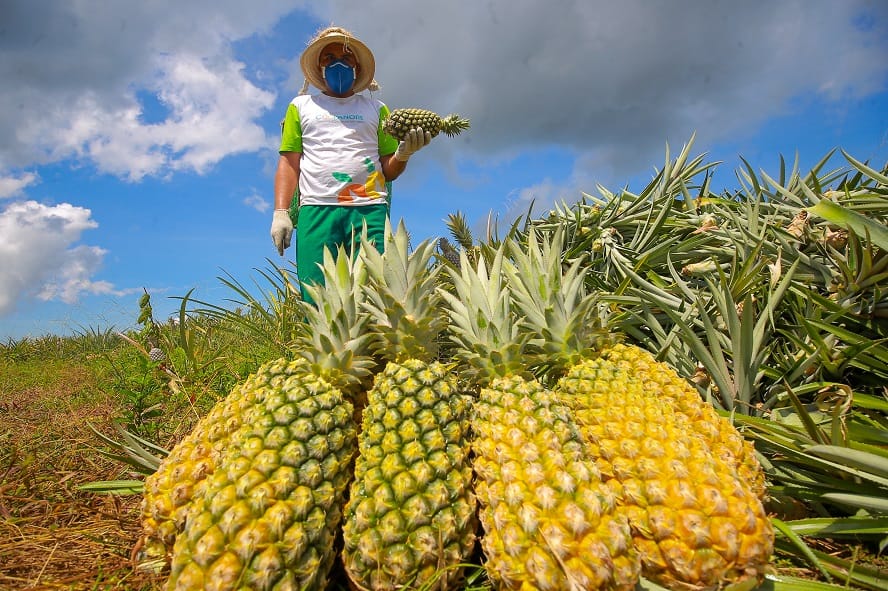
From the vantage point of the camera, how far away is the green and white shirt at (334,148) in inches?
177

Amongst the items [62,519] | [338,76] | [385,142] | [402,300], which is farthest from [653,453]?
[338,76]

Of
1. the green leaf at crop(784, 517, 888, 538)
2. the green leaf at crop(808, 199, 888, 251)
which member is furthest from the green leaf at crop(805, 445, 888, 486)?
the green leaf at crop(808, 199, 888, 251)

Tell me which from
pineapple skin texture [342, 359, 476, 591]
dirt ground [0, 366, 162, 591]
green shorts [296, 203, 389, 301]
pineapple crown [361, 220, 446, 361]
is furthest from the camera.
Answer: green shorts [296, 203, 389, 301]

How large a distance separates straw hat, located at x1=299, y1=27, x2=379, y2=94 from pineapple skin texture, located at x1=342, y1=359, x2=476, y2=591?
4180mm

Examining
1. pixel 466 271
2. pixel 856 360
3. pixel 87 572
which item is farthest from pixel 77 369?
pixel 856 360

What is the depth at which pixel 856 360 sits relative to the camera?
1934 mm

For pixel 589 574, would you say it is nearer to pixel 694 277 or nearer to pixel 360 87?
pixel 694 277

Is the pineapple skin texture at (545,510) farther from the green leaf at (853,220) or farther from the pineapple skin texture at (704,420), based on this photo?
the green leaf at (853,220)

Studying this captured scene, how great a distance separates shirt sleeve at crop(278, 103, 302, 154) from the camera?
4594 millimetres

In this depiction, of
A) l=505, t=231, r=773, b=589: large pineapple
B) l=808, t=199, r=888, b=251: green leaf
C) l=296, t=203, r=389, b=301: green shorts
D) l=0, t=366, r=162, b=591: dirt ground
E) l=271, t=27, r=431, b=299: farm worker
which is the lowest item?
l=0, t=366, r=162, b=591: dirt ground

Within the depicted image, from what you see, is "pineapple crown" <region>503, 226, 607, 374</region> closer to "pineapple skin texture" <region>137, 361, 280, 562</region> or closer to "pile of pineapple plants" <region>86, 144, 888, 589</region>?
"pile of pineapple plants" <region>86, 144, 888, 589</region>

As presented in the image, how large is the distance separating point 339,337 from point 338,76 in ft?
12.2

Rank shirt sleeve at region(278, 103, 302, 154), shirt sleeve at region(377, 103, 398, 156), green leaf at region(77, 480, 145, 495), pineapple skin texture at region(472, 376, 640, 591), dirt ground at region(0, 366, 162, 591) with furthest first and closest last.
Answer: shirt sleeve at region(377, 103, 398, 156)
shirt sleeve at region(278, 103, 302, 154)
green leaf at region(77, 480, 145, 495)
dirt ground at region(0, 366, 162, 591)
pineapple skin texture at region(472, 376, 640, 591)

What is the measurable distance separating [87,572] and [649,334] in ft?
8.60
